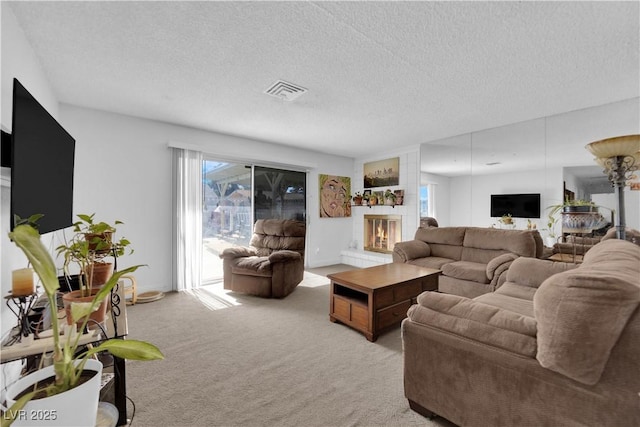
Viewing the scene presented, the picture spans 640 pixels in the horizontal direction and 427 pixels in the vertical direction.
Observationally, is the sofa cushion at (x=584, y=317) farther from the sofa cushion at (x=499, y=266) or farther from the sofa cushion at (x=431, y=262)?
the sofa cushion at (x=431, y=262)

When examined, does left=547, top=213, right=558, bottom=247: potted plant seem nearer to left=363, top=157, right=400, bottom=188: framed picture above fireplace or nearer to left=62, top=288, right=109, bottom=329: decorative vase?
left=363, top=157, right=400, bottom=188: framed picture above fireplace

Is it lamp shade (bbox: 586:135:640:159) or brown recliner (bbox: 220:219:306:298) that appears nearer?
lamp shade (bbox: 586:135:640:159)

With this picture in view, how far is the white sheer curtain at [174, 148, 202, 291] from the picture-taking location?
3732mm

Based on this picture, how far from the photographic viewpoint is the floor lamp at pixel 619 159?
1.94 metres

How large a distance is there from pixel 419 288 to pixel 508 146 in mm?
2613

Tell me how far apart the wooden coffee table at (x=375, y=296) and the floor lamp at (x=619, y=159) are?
1.53m

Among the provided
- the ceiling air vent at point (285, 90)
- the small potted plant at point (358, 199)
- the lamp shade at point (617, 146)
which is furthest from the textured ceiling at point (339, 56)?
the small potted plant at point (358, 199)

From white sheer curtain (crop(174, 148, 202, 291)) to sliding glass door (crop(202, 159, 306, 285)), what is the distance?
0.76 feet

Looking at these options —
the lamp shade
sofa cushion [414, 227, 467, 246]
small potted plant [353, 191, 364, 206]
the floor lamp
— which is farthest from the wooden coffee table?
small potted plant [353, 191, 364, 206]

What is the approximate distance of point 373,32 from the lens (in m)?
1.81

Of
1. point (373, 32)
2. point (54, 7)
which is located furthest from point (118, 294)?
point (373, 32)

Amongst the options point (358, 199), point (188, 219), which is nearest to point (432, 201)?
point (358, 199)

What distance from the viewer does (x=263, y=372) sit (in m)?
1.92

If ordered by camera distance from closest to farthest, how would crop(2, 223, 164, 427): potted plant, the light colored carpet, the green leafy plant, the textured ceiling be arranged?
crop(2, 223, 164, 427): potted plant → the green leafy plant → the light colored carpet → the textured ceiling
